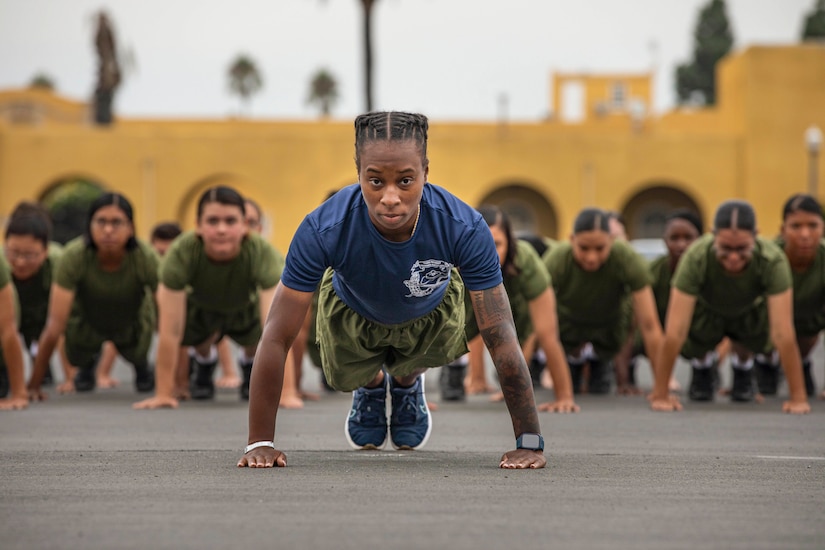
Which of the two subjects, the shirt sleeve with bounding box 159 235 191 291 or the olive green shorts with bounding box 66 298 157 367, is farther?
the olive green shorts with bounding box 66 298 157 367

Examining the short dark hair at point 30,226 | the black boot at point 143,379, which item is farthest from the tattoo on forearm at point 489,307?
the black boot at point 143,379

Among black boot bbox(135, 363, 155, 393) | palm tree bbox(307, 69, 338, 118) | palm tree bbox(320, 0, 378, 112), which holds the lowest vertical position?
black boot bbox(135, 363, 155, 393)

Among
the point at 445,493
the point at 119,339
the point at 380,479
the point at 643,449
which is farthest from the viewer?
the point at 119,339

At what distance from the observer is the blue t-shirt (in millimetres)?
5355

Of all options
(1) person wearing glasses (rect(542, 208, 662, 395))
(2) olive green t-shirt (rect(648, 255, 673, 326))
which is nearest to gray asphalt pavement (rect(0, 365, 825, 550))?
(1) person wearing glasses (rect(542, 208, 662, 395))

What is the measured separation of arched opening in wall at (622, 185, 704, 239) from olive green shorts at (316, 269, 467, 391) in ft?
113

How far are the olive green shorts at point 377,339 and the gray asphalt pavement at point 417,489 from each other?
42 cm

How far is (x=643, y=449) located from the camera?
6.63 meters

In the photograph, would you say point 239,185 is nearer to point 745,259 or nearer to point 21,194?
point 21,194

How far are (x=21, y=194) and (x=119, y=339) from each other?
90.8 feet

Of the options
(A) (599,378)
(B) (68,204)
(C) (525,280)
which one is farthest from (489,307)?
(B) (68,204)

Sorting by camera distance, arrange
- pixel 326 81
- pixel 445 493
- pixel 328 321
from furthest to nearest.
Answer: pixel 326 81 → pixel 328 321 → pixel 445 493

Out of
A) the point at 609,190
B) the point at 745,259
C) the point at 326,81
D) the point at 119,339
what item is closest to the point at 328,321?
the point at 745,259

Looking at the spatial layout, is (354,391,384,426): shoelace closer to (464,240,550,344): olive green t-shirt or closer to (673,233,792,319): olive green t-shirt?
Result: (464,240,550,344): olive green t-shirt
